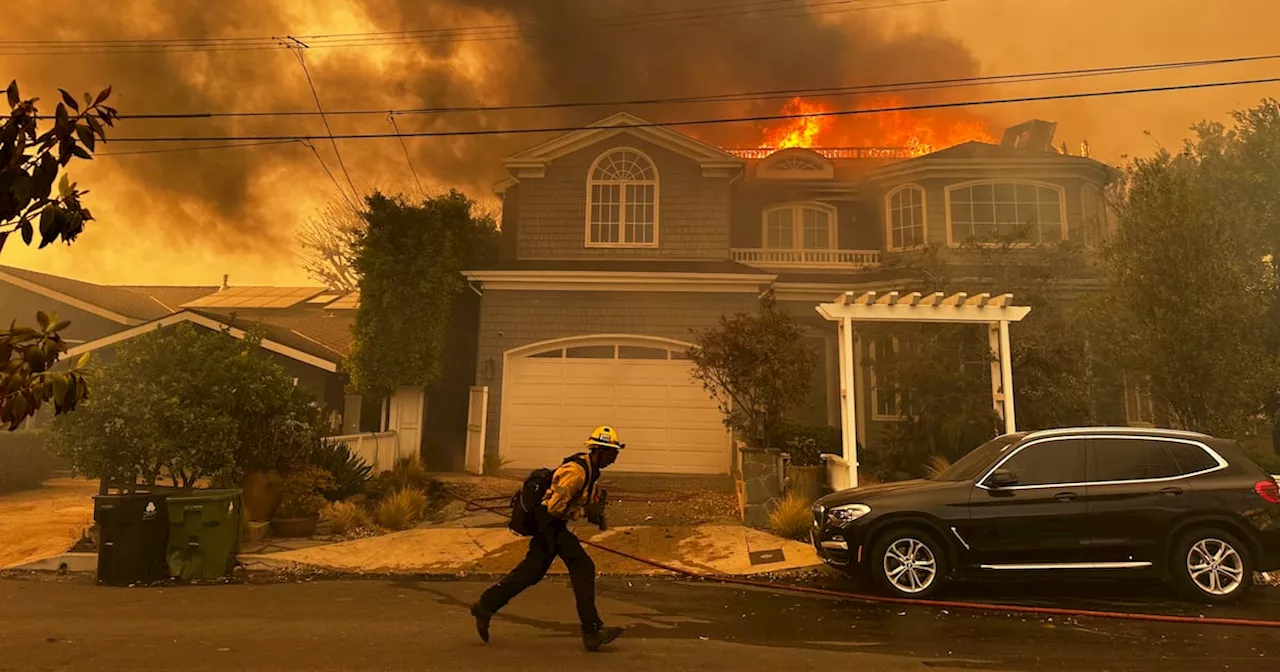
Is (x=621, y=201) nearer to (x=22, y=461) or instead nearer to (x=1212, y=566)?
(x=1212, y=566)

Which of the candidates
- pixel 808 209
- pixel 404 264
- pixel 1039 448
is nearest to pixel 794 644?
pixel 1039 448

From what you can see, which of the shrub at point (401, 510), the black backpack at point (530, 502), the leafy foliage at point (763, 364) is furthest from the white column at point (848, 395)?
the shrub at point (401, 510)

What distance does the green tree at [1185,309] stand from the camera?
9719 mm

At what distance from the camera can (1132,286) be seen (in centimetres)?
1034

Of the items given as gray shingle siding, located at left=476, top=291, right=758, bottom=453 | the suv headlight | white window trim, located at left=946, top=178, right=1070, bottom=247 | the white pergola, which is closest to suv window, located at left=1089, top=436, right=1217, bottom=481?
the suv headlight

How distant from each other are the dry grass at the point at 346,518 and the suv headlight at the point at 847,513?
20.9ft

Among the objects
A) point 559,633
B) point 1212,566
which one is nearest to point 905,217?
point 1212,566

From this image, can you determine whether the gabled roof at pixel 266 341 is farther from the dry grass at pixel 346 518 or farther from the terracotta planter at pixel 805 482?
the terracotta planter at pixel 805 482

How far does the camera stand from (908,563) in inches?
264

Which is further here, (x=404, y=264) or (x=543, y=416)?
(x=543, y=416)

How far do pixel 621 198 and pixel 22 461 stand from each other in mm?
13224

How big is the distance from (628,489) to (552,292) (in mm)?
4886

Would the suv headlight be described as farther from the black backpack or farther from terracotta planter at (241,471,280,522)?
terracotta planter at (241,471,280,522)

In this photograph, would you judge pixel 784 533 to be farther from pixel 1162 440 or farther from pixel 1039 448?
pixel 1162 440
